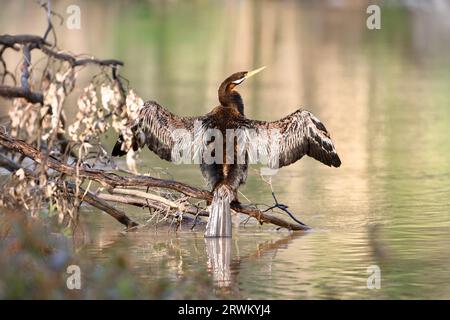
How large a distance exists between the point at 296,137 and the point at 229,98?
2.11 feet

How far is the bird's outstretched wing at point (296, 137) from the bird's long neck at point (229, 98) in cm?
23

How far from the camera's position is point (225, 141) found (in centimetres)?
1181

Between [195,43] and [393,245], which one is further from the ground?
Answer: [195,43]

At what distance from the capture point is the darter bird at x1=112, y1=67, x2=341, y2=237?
11789mm

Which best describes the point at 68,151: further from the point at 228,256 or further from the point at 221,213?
the point at 228,256

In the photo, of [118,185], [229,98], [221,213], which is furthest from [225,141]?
[118,185]

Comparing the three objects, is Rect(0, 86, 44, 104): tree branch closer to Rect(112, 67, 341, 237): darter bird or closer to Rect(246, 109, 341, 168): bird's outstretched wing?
Rect(112, 67, 341, 237): darter bird

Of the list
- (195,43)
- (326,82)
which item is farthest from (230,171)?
(195,43)

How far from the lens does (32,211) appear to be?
10.5 metres

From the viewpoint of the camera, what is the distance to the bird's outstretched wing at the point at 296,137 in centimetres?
1192

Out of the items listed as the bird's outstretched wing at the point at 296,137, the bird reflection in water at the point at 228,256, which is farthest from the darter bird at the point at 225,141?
the bird reflection in water at the point at 228,256

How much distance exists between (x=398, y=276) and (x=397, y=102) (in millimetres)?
12976

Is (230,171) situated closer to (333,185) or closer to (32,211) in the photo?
(32,211)
